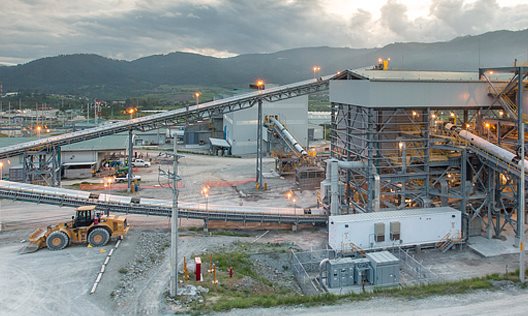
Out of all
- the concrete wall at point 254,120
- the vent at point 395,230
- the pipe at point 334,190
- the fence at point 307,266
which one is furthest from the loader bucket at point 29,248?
the concrete wall at point 254,120

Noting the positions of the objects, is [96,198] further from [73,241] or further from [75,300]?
[75,300]

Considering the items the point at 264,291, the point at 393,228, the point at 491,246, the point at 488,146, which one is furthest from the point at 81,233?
the point at 488,146

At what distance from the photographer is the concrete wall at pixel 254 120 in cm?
7312

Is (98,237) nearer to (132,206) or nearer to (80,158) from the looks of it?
(132,206)

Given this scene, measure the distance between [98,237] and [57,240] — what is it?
238 centimetres

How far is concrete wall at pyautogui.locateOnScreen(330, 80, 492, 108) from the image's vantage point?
30.2m

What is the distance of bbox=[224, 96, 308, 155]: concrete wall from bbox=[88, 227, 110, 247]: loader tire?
154 feet

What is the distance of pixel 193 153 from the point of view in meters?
74.7

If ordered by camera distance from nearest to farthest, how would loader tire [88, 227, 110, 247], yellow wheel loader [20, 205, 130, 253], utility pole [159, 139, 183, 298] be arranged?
utility pole [159, 139, 183, 298] → yellow wheel loader [20, 205, 130, 253] → loader tire [88, 227, 110, 247]

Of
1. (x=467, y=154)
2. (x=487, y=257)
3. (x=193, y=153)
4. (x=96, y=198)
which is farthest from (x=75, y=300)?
(x=193, y=153)

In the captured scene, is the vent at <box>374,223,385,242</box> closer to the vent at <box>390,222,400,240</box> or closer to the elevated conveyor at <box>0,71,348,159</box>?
the vent at <box>390,222,400,240</box>

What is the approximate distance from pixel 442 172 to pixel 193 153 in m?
49.7

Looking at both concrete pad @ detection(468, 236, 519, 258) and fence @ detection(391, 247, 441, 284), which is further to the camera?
concrete pad @ detection(468, 236, 519, 258)

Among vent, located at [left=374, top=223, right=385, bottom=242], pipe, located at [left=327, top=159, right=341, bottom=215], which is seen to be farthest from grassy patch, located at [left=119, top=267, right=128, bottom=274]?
pipe, located at [left=327, top=159, right=341, bottom=215]
